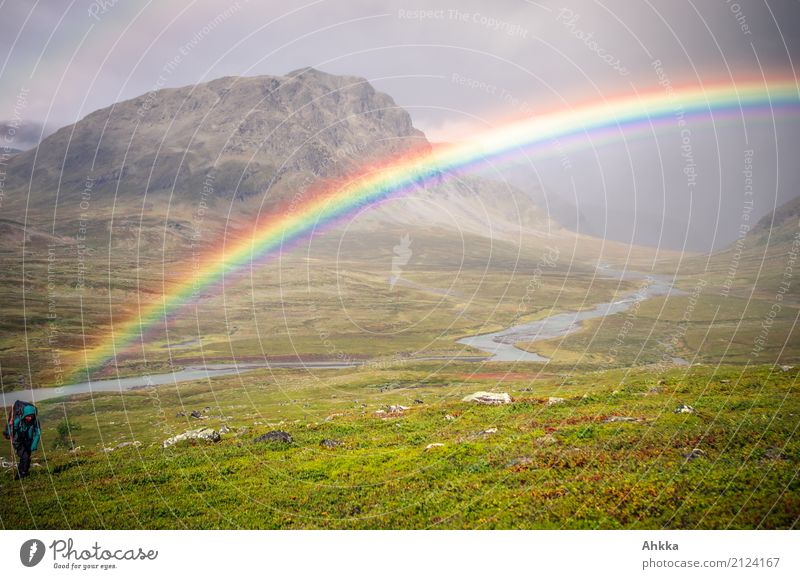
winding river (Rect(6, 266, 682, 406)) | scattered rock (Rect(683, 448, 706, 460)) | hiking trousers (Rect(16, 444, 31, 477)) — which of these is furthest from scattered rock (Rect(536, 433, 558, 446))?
winding river (Rect(6, 266, 682, 406))

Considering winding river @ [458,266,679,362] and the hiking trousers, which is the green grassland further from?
winding river @ [458,266,679,362]

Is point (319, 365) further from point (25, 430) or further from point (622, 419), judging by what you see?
point (622, 419)

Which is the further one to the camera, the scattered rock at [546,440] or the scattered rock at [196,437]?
the scattered rock at [196,437]

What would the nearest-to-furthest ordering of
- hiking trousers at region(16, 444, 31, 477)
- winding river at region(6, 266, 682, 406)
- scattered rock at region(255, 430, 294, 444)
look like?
1. hiking trousers at region(16, 444, 31, 477)
2. scattered rock at region(255, 430, 294, 444)
3. winding river at region(6, 266, 682, 406)

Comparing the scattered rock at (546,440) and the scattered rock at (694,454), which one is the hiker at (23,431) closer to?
the scattered rock at (546,440)

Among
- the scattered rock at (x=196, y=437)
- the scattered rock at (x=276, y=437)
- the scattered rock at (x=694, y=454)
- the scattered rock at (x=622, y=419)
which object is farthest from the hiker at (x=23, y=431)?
the scattered rock at (x=694, y=454)
